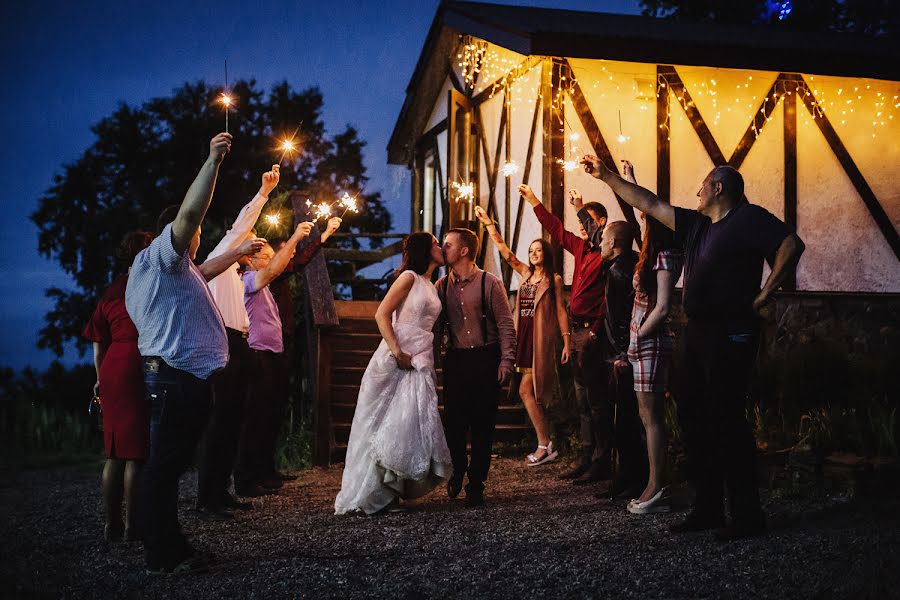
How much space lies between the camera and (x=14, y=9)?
93.2m

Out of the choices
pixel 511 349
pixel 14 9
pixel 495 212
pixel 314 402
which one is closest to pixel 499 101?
pixel 495 212

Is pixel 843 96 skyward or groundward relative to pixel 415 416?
skyward

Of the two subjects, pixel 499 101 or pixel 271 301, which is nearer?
pixel 271 301

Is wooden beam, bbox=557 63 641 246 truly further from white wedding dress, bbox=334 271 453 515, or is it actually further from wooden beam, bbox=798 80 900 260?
white wedding dress, bbox=334 271 453 515

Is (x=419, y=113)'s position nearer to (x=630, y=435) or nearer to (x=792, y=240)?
(x=630, y=435)

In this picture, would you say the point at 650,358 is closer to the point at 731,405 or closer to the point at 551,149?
the point at 731,405

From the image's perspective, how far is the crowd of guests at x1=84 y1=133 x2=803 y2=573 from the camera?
12.5ft

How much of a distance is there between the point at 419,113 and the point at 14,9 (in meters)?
97.7

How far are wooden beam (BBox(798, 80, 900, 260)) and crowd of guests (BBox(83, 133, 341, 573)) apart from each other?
22.0 ft

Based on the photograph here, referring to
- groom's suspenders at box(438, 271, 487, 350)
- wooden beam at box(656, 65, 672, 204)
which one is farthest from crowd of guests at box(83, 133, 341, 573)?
wooden beam at box(656, 65, 672, 204)

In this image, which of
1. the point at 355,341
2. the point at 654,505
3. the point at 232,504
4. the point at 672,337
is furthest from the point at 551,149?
the point at 232,504

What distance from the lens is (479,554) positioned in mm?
4215

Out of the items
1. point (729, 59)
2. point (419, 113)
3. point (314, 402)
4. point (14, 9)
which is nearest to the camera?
point (314, 402)

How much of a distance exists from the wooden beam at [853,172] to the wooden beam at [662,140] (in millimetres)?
1721
